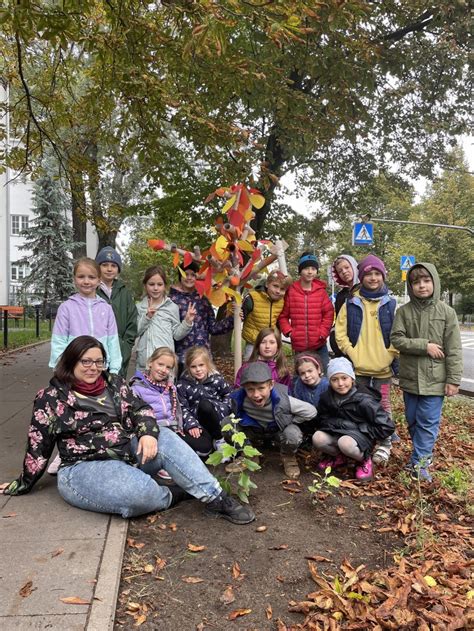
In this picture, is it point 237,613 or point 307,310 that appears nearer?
point 237,613

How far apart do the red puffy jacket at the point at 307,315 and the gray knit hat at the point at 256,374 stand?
973mm

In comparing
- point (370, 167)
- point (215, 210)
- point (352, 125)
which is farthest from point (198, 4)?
point (370, 167)

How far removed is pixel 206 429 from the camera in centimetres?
422

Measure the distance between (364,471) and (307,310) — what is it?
1.62m

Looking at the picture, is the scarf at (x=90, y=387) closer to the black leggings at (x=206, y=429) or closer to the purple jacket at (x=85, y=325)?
the purple jacket at (x=85, y=325)

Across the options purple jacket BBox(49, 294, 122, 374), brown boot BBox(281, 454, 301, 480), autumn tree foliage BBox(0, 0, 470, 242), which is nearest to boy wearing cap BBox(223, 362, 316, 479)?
brown boot BBox(281, 454, 301, 480)

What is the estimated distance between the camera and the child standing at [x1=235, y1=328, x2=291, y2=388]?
4.63 m

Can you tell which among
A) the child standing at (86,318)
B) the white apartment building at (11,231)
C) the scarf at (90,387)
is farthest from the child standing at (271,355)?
the white apartment building at (11,231)

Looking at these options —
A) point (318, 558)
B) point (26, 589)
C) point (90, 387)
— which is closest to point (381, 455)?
point (318, 558)

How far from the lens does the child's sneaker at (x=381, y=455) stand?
14.5ft

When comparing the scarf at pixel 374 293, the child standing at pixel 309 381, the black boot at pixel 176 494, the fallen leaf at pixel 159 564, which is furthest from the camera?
the scarf at pixel 374 293

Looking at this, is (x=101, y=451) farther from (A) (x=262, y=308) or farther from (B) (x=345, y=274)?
(B) (x=345, y=274)


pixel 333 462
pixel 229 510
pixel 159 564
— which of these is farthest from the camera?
pixel 333 462

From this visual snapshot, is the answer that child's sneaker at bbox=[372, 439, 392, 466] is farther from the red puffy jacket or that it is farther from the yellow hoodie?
the red puffy jacket
